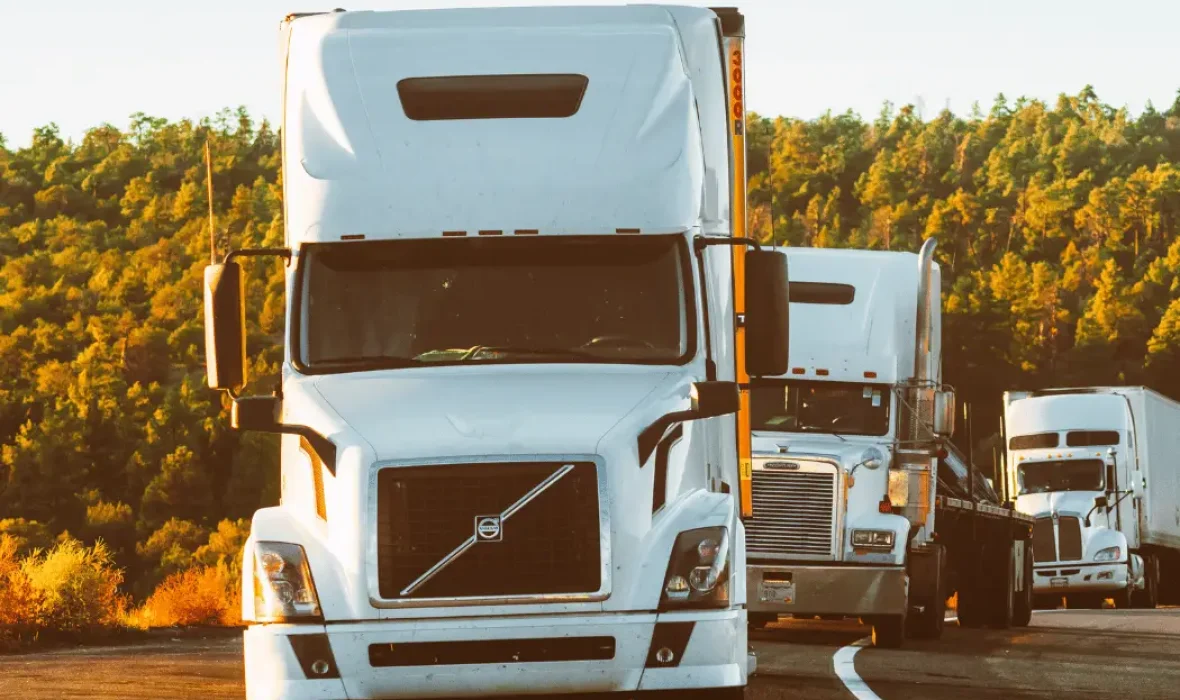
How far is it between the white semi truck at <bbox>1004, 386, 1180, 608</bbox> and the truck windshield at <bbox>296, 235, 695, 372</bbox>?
89.7ft

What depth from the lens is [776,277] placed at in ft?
34.9

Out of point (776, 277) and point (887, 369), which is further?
point (887, 369)

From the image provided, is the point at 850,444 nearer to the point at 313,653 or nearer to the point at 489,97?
the point at 489,97

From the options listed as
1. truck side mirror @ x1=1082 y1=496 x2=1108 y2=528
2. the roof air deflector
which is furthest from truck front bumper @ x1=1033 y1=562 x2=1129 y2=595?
the roof air deflector

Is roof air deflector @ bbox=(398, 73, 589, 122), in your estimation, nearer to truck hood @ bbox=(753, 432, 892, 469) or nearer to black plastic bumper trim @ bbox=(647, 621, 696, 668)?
black plastic bumper trim @ bbox=(647, 621, 696, 668)

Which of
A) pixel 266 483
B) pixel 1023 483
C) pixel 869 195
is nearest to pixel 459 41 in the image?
pixel 1023 483

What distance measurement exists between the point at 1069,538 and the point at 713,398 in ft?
94.7

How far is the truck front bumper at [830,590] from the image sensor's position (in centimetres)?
2070

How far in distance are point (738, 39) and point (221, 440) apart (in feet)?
323

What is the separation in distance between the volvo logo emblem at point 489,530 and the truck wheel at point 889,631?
1200cm

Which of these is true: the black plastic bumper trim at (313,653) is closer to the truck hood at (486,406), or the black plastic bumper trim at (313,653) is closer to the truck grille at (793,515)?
the truck hood at (486,406)

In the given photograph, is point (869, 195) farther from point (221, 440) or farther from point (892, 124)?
point (221, 440)

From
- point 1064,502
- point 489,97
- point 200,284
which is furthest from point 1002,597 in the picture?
point 200,284

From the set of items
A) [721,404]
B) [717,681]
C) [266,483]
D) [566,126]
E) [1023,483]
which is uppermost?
[566,126]
